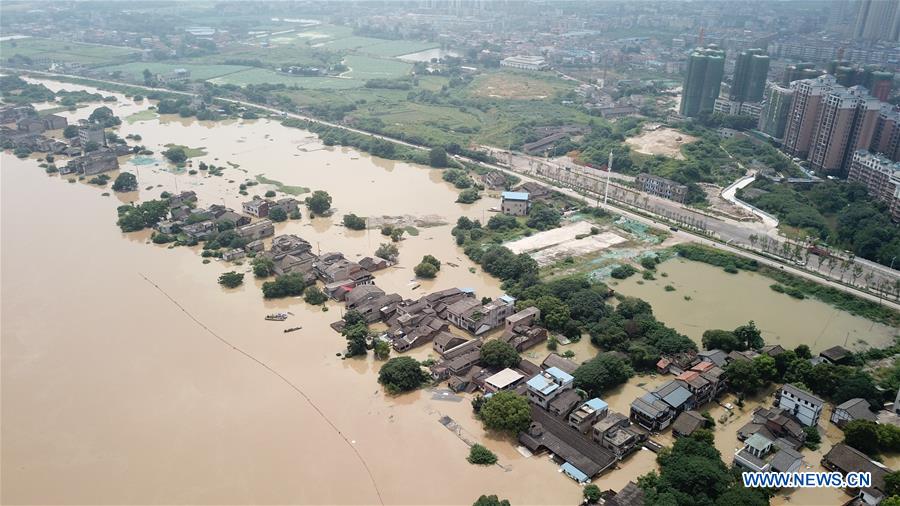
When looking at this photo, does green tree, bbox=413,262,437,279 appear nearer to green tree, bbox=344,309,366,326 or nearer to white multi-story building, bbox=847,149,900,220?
green tree, bbox=344,309,366,326

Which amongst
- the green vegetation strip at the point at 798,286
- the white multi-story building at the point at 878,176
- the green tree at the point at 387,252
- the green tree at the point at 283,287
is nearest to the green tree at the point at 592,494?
the green tree at the point at 283,287

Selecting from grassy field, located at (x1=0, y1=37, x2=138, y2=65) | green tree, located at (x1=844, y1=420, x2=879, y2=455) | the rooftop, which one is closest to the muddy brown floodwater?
the rooftop

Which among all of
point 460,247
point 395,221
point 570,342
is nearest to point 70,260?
point 395,221

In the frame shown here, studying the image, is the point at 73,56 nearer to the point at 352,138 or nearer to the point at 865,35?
the point at 352,138

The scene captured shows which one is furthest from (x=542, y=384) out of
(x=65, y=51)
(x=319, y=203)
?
(x=65, y=51)

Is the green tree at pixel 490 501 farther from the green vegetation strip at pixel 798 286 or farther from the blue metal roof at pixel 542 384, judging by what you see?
the green vegetation strip at pixel 798 286
